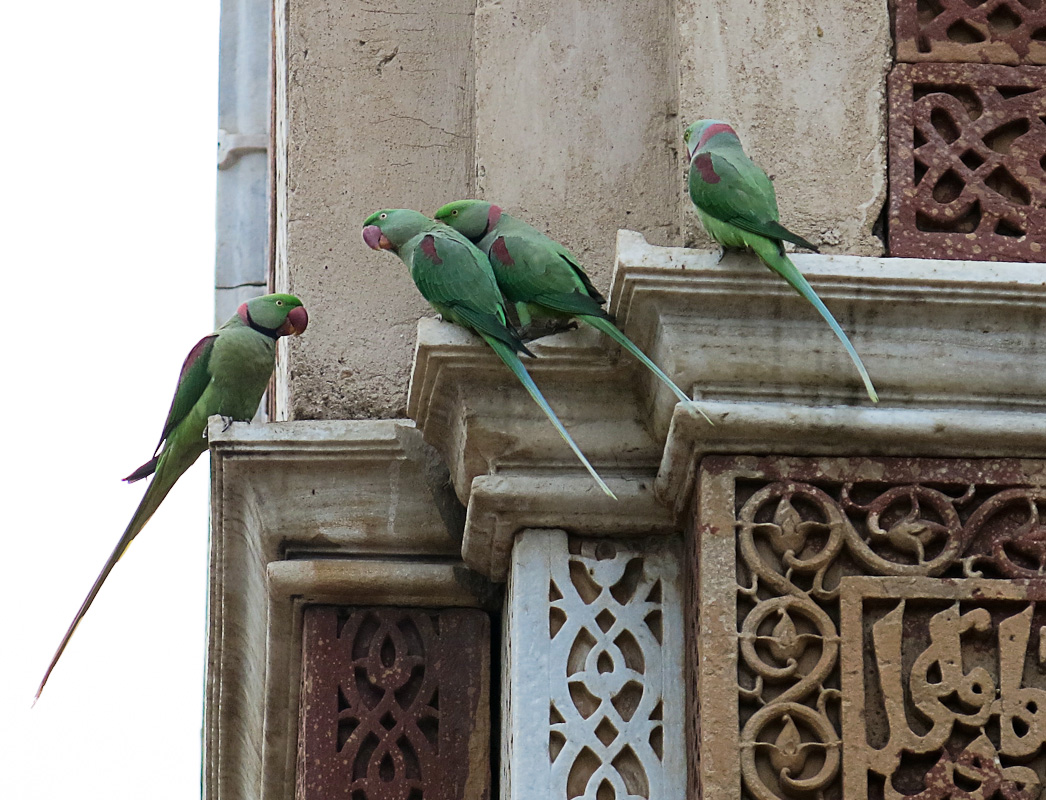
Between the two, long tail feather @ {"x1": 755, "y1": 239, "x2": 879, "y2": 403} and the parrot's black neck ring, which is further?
the parrot's black neck ring

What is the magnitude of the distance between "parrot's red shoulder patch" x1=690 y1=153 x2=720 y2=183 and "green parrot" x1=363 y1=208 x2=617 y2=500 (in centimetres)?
41

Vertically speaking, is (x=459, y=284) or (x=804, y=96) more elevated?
(x=804, y=96)

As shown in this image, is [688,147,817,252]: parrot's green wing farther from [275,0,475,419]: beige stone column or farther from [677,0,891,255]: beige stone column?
[275,0,475,419]: beige stone column

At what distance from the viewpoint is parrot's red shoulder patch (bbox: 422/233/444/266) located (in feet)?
11.8

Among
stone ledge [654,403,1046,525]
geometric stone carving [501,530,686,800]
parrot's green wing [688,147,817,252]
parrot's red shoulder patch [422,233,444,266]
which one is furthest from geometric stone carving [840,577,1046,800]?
parrot's red shoulder patch [422,233,444,266]

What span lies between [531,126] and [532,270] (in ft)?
1.34

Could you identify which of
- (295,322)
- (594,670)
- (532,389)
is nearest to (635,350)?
(532,389)

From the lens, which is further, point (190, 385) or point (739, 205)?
point (190, 385)

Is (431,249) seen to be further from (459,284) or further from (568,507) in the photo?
(568,507)

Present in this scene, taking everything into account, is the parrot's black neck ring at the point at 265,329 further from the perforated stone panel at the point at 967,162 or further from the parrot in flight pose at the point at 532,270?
the perforated stone panel at the point at 967,162

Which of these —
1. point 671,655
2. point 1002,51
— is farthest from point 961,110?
point 671,655

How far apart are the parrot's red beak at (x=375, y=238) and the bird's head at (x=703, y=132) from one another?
1.97ft

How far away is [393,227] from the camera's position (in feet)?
12.3

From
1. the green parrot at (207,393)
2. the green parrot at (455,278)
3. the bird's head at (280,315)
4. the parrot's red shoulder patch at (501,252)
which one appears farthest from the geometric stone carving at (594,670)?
the green parrot at (207,393)
